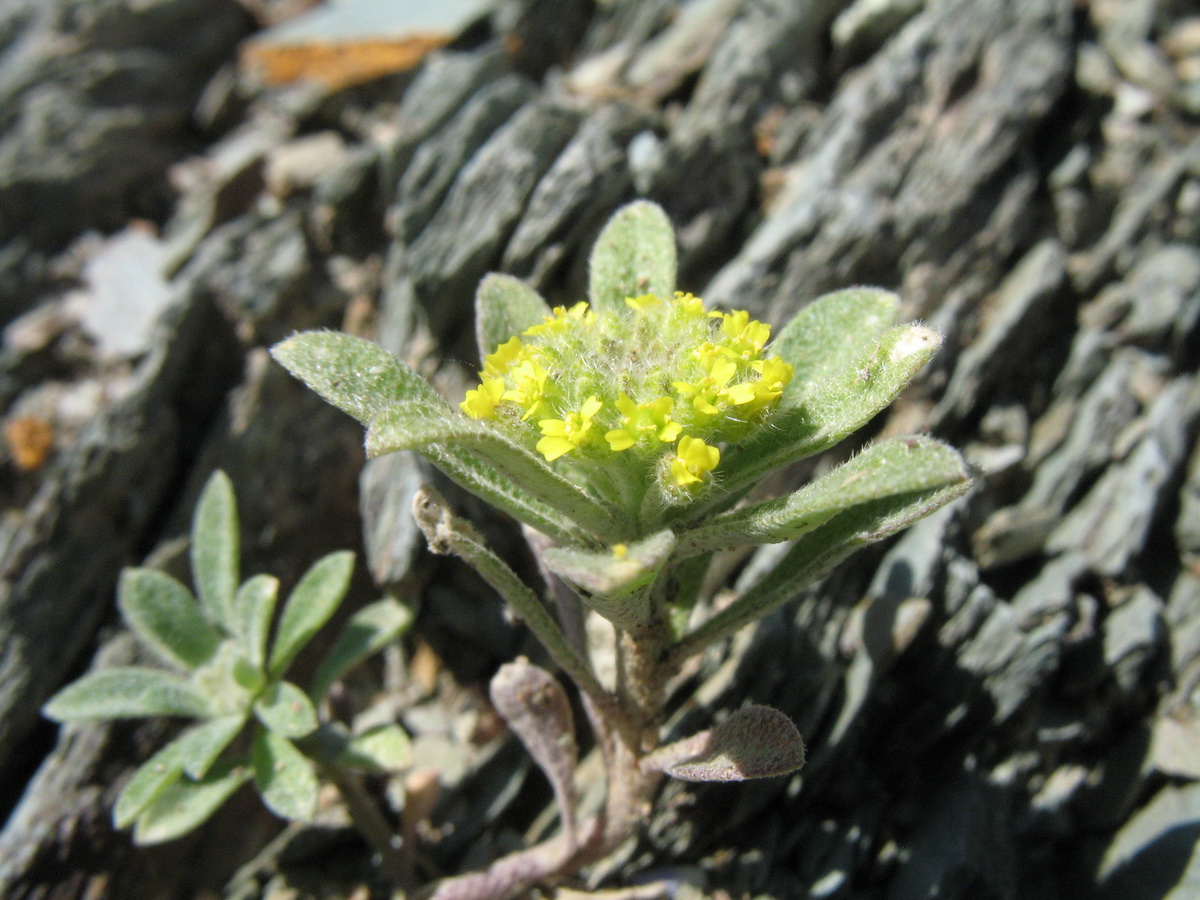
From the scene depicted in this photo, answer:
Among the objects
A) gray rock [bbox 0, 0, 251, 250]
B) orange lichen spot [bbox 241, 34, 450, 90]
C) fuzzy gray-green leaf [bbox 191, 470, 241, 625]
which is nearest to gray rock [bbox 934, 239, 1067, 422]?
fuzzy gray-green leaf [bbox 191, 470, 241, 625]

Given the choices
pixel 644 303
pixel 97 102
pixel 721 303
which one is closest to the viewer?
pixel 644 303

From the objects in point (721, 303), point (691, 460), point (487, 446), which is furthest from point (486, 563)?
point (721, 303)

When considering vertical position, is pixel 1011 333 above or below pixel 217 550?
above

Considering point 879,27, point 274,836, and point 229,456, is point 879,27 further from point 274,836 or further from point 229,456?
point 274,836

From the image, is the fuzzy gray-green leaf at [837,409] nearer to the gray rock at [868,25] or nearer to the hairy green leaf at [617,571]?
the hairy green leaf at [617,571]

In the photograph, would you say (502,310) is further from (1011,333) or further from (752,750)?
(1011,333)

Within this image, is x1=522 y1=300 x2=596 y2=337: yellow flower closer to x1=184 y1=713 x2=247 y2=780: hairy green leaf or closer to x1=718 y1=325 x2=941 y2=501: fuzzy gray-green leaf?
x1=718 y1=325 x2=941 y2=501: fuzzy gray-green leaf

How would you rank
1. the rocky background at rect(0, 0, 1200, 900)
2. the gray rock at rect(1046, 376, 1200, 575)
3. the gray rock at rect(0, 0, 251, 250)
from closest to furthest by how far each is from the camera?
the rocky background at rect(0, 0, 1200, 900), the gray rock at rect(1046, 376, 1200, 575), the gray rock at rect(0, 0, 251, 250)

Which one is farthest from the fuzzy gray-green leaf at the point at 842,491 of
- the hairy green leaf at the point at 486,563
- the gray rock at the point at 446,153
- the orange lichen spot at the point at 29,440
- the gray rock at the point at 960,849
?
the orange lichen spot at the point at 29,440
